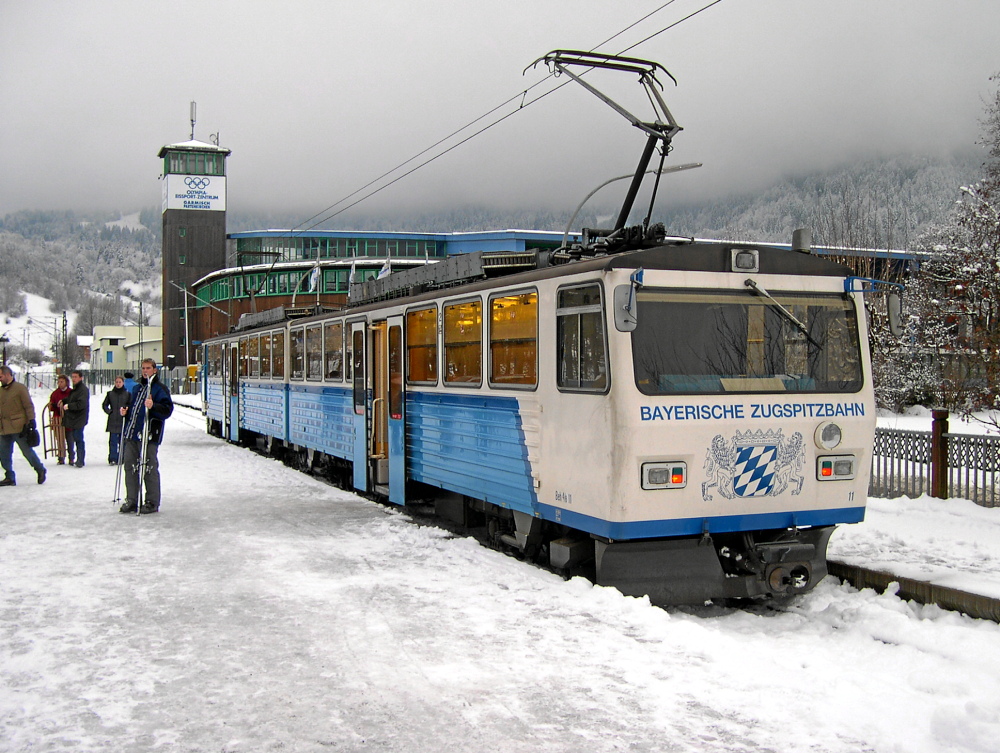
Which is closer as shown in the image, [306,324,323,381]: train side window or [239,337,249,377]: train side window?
[306,324,323,381]: train side window

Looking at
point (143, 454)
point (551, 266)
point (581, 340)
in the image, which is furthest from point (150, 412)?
point (581, 340)

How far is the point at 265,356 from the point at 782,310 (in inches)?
546

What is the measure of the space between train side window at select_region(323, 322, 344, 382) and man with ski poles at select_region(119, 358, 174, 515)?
2.97 meters

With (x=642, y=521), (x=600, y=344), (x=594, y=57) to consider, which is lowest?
(x=642, y=521)

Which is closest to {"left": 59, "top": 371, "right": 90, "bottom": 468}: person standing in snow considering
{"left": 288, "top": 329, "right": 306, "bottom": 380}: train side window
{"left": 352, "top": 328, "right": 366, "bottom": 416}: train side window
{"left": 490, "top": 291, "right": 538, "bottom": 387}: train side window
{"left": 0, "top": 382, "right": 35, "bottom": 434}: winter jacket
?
{"left": 0, "top": 382, "right": 35, "bottom": 434}: winter jacket

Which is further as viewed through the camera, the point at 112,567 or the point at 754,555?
the point at 112,567

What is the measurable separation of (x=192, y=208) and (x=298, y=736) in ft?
303

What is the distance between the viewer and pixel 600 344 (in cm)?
732

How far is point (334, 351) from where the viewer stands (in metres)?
14.5

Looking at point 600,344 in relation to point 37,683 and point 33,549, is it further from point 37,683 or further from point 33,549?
point 33,549

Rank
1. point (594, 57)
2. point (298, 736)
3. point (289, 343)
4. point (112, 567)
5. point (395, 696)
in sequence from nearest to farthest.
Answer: point (298, 736) < point (395, 696) < point (112, 567) < point (594, 57) < point (289, 343)

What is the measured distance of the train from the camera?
7160mm

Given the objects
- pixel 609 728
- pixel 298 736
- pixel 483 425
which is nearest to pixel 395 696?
pixel 298 736

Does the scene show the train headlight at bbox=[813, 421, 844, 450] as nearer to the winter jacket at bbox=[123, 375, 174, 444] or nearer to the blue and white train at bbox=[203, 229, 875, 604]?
the blue and white train at bbox=[203, 229, 875, 604]
